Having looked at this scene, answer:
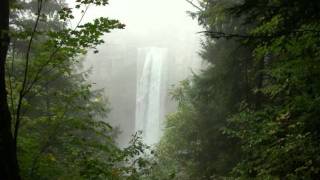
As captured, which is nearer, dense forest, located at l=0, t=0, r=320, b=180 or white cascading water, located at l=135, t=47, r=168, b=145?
dense forest, located at l=0, t=0, r=320, b=180

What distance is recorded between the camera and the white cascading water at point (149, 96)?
39.3 meters

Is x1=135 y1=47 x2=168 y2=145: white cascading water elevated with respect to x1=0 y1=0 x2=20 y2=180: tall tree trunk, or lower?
elevated

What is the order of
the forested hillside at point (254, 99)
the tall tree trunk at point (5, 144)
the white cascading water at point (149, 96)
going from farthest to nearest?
1. the white cascading water at point (149, 96)
2. the forested hillside at point (254, 99)
3. the tall tree trunk at point (5, 144)

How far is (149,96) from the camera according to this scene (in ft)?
135

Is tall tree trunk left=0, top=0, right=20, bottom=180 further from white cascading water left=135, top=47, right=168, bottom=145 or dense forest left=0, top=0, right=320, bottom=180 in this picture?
white cascading water left=135, top=47, right=168, bottom=145

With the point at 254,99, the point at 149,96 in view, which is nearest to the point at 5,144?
the point at 254,99

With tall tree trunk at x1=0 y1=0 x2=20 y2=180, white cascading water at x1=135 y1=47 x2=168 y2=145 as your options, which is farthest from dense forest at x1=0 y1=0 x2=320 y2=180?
white cascading water at x1=135 y1=47 x2=168 y2=145

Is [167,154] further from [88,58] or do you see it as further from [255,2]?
[88,58]

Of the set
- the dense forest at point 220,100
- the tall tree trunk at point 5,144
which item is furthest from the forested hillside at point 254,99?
the tall tree trunk at point 5,144

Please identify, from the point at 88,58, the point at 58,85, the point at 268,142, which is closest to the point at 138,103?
the point at 88,58

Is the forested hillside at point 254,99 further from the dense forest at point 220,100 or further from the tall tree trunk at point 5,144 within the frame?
the tall tree trunk at point 5,144

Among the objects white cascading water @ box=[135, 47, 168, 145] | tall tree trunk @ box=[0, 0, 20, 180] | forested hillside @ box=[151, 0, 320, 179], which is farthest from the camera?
white cascading water @ box=[135, 47, 168, 145]

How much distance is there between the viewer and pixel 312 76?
5539 mm

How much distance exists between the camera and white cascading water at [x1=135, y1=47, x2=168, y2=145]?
3928cm
